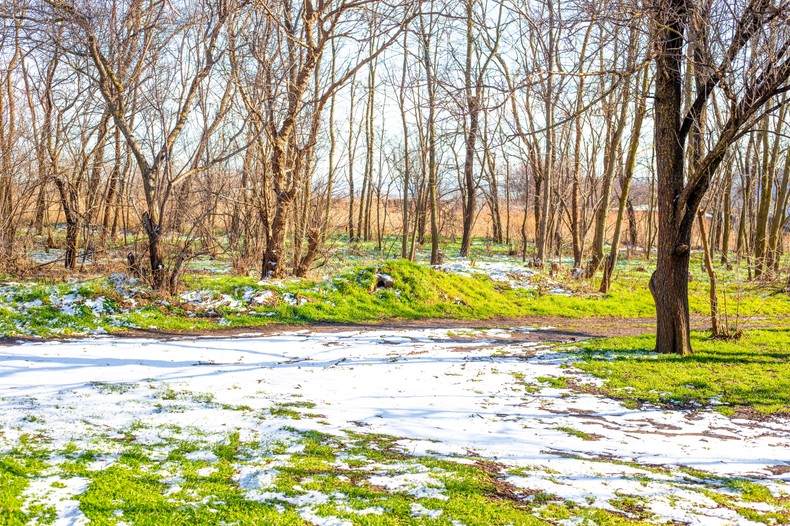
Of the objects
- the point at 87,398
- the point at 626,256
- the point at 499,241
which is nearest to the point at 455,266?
the point at 87,398

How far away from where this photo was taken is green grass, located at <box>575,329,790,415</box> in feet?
25.0

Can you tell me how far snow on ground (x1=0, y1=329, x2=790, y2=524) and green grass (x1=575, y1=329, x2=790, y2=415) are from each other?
501mm

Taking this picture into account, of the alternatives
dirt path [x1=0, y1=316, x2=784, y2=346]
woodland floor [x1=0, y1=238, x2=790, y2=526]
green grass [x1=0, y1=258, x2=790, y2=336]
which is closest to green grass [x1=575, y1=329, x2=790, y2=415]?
woodland floor [x1=0, y1=238, x2=790, y2=526]

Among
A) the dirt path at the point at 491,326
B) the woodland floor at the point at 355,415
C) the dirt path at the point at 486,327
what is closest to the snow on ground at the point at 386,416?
the woodland floor at the point at 355,415

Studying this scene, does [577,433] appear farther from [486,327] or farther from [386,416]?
[486,327]

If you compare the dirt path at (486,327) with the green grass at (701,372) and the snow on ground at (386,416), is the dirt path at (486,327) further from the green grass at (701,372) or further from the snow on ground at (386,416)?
the green grass at (701,372)

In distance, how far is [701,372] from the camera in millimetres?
8742

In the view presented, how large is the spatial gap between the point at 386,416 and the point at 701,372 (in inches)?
196

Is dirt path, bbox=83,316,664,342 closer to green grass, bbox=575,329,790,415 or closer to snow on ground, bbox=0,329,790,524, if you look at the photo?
snow on ground, bbox=0,329,790,524

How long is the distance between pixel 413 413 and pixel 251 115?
945 centimetres

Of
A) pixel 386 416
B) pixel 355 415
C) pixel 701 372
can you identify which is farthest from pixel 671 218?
pixel 355 415

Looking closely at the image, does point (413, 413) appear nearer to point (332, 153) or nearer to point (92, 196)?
point (92, 196)

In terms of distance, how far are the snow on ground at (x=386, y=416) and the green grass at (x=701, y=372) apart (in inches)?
19.7

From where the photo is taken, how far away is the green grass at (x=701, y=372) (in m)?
7.61
